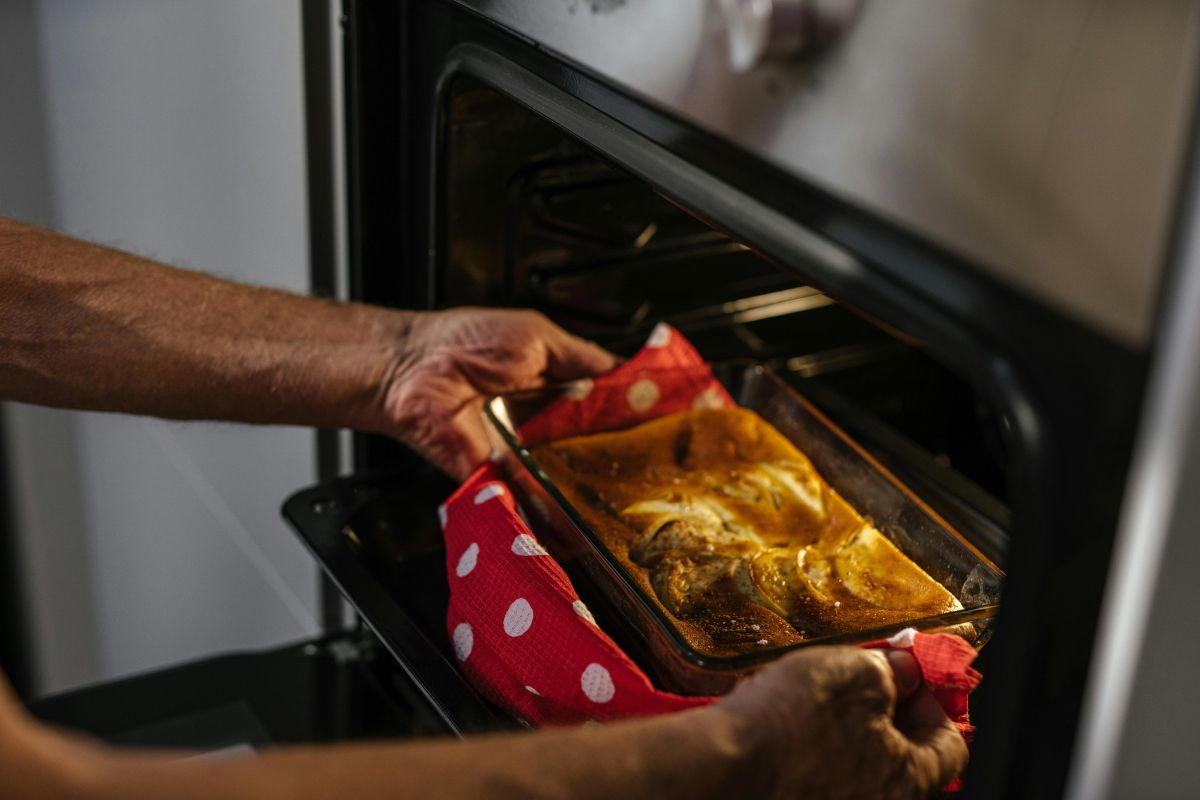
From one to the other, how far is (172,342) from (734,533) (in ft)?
1.51

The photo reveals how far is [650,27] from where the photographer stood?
64 centimetres

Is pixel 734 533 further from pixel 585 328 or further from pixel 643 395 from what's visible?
pixel 585 328

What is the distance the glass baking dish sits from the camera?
2.35ft

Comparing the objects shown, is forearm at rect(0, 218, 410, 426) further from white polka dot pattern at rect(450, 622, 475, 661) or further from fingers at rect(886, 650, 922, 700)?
fingers at rect(886, 650, 922, 700)

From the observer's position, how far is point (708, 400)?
39.8 inches

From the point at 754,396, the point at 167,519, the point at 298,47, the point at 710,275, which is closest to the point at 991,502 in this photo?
the point at 754,396

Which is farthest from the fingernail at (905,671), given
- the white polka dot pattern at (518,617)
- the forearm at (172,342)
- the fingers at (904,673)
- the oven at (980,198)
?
the forearm at (172,342)

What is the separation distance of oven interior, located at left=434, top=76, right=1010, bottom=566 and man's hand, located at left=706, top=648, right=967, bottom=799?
0.26 meters

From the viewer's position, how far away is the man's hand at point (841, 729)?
0.60 metres

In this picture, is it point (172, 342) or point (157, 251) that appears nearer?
point (172, 342)

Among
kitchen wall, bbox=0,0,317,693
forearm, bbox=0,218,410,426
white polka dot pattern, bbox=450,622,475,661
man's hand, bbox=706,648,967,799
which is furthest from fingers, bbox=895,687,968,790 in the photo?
kitchen wall, bbox=0,0,317,693

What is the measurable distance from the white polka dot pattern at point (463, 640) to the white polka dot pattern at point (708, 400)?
0.94 feet

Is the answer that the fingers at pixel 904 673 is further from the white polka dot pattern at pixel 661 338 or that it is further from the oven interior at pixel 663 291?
the white polka dot pattern at pixel 661 338

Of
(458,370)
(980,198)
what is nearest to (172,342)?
(458,370)
